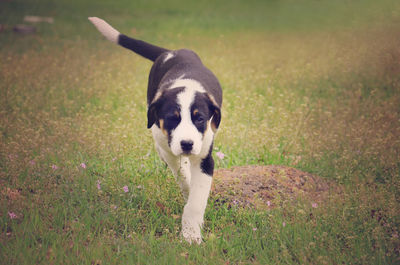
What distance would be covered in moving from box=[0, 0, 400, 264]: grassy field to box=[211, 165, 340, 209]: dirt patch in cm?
13

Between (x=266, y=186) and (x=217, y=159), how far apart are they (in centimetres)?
86

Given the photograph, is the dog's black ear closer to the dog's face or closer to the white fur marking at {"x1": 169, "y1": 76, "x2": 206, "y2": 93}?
the dog's face

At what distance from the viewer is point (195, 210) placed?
3344mm

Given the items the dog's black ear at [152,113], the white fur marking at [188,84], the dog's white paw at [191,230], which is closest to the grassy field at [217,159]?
the dog's white paw at [191,230]

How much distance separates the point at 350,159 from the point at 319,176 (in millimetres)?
356

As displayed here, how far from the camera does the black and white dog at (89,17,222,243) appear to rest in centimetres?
318

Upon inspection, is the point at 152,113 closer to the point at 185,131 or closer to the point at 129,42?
the point at 185,131

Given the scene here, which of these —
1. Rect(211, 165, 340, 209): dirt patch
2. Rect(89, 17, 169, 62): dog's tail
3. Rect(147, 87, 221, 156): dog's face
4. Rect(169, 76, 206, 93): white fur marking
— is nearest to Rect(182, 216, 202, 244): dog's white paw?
Rect(211, 165, 340, 209): dirt patch

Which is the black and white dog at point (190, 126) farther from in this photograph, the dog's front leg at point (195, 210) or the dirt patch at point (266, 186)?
the dirt patch at point (266, 186)

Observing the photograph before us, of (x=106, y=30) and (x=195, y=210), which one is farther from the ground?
(x=106, y=30)

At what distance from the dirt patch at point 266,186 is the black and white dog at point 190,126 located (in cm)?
28

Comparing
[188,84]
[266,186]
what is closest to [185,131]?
[188,84]

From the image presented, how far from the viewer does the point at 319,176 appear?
4.25 m

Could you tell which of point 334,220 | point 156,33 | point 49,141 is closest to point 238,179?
point 334,220
